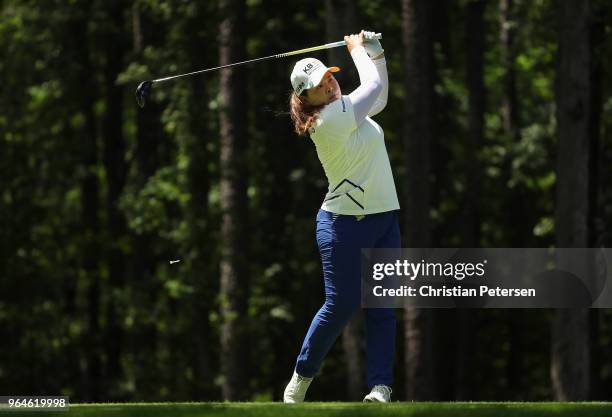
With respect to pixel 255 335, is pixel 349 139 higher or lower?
higher

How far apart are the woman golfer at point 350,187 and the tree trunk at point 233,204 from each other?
476 inches

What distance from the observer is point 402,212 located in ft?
82.9

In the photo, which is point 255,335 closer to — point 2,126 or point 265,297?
point 265,297

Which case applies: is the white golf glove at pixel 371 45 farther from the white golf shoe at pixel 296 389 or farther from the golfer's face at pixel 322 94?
the white golf shoe at pixel 296 389

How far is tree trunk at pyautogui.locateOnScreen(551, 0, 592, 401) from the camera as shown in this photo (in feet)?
55.5

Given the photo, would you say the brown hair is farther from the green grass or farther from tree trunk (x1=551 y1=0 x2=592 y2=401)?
tree trunk (x1=551 y1=0 x2=592 y2=401)

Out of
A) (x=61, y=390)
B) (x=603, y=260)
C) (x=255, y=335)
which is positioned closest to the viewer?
(x=603, y=260)

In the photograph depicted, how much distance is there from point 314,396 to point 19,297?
22.3ft

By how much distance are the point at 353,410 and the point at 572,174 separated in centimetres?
962

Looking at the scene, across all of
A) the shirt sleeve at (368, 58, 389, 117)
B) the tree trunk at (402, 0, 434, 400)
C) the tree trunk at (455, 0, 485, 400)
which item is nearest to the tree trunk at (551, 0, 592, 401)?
the tree trunk at (402, 0, 434, 400)

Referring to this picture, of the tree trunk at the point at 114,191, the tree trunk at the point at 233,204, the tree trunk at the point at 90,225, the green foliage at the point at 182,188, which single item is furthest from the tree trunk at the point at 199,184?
the tree trunk at the point at 114,191

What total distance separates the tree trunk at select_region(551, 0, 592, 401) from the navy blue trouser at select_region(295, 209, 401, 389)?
26.5 ft

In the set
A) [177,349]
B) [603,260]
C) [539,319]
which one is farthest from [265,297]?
[603,260]

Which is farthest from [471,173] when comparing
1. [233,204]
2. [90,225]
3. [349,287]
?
[349,287]
